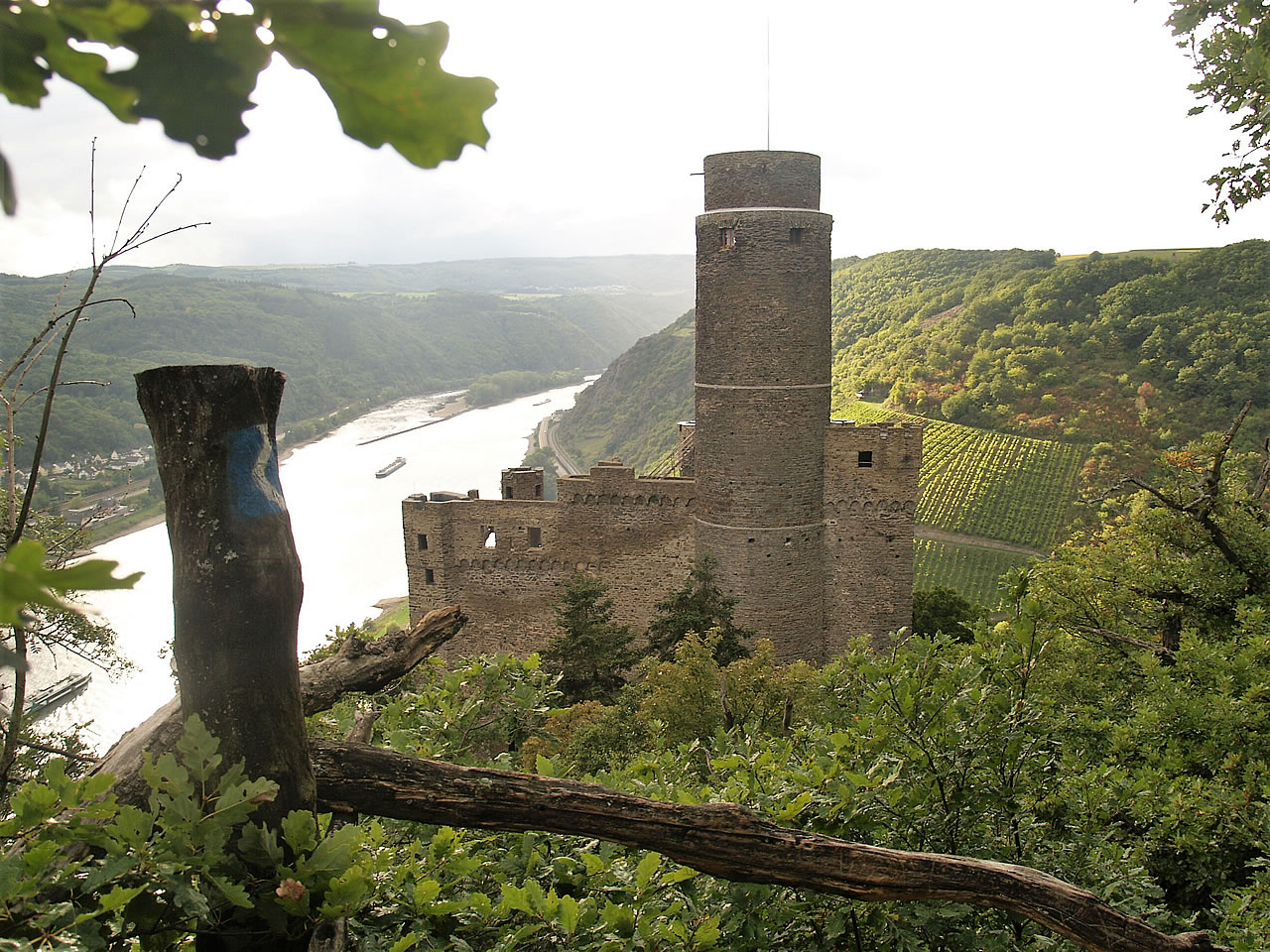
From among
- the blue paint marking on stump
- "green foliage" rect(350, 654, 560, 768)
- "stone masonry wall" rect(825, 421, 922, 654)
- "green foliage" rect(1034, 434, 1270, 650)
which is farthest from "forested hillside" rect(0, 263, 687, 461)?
"green foliage" rect(1034, 434, 1270, 650)

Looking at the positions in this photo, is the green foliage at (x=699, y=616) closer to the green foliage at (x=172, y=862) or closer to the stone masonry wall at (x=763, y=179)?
the stone masonry wall at (x=763, y=179)

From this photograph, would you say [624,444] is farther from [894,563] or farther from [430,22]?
[430,22]

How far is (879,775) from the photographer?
3.84m

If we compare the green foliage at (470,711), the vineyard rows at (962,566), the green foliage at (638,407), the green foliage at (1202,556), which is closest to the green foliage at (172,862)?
the green foliage at (470,711)

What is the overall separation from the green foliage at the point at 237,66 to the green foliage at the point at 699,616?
13.8 meters

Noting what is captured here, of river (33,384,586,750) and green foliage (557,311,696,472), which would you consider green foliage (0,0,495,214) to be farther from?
green foliage (557,311,696,472)

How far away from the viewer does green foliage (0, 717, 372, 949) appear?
1994mm

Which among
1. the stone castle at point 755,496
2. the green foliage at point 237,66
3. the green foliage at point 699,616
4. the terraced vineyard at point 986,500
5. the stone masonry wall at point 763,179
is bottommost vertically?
the terraced vineyard at point 986,500

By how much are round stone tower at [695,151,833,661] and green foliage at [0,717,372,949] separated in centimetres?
1245

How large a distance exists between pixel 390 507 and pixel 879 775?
3995 cm

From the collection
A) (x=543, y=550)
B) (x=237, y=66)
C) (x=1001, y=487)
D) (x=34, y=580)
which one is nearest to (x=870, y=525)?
(x=543, y=550)

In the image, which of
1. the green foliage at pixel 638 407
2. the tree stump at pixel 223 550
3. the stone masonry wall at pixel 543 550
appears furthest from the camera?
the green foliage at pixel 638 407

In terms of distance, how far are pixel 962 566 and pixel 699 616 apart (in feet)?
73.5

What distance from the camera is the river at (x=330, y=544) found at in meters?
30.0
